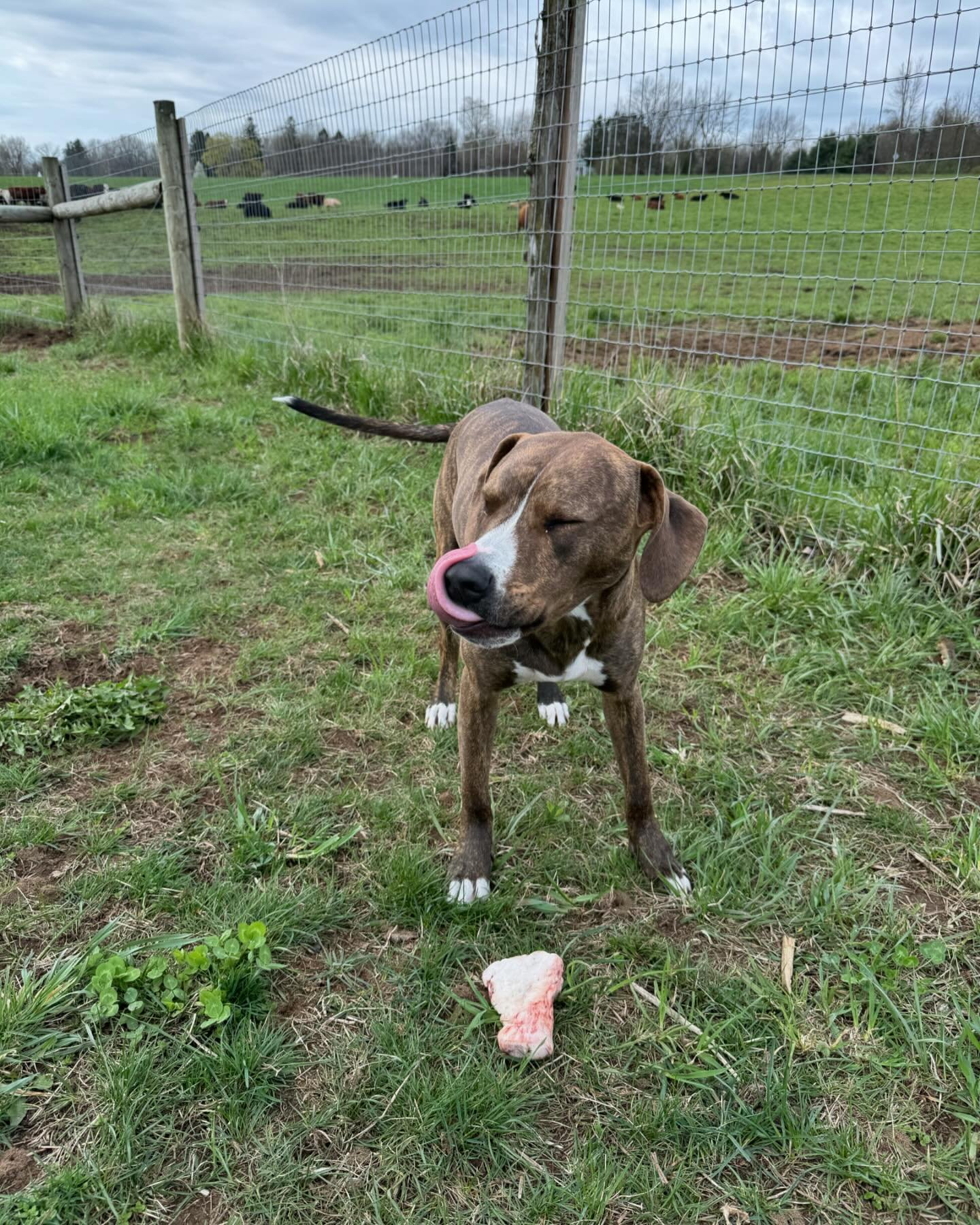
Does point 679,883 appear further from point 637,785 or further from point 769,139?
point 769,139

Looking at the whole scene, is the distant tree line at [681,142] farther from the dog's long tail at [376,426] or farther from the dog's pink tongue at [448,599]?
the dog's pink tongue at [448,599]

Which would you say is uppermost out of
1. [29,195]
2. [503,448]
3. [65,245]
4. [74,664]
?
[29,195]

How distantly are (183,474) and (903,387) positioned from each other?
475 cm

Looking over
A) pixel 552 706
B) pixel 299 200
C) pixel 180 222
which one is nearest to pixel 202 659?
pixel 552 706

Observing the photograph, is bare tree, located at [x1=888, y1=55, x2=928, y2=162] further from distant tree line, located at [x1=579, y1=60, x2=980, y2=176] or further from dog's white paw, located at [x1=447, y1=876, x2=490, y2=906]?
dog's white paw, located at [x1=447, y1=876, x2=490, y2=906]

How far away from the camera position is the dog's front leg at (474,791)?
91.4 inches

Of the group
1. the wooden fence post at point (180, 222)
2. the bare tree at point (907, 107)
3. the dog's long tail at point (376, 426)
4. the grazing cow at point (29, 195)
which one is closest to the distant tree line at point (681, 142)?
the bare tree at point (907, 107)

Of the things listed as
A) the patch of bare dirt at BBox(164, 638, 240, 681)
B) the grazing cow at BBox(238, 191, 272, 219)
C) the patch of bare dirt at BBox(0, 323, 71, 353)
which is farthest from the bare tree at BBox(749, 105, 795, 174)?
the patch of bare dirt at BBox(0, 323, 71, 353)

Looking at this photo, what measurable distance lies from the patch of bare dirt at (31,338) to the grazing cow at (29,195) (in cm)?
164

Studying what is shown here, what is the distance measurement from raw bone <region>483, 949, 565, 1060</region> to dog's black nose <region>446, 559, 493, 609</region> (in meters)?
0.91

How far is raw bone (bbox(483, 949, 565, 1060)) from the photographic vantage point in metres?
1.83

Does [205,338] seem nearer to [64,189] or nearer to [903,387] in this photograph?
[64,189]

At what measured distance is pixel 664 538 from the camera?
210 cm

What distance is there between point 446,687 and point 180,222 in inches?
282
